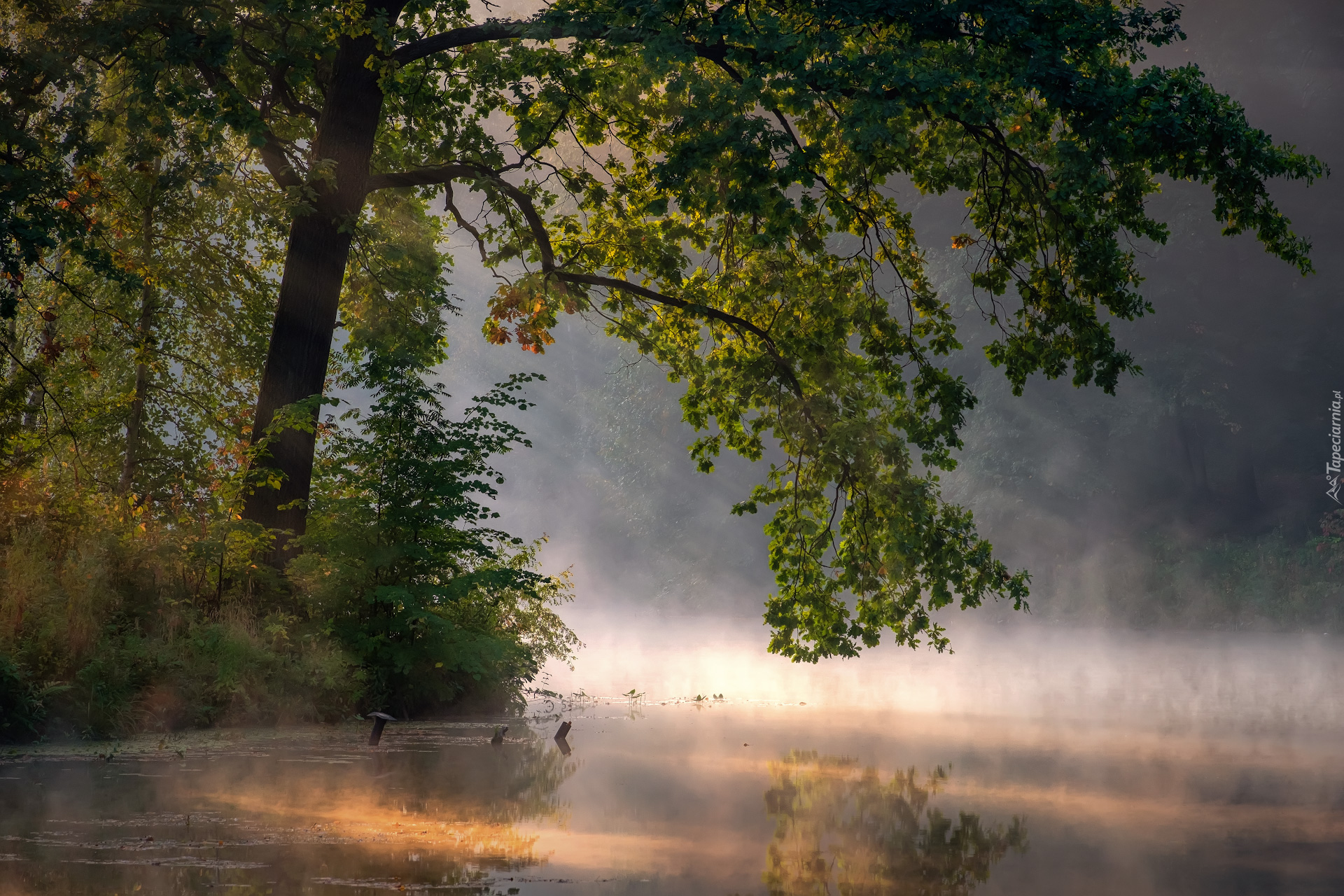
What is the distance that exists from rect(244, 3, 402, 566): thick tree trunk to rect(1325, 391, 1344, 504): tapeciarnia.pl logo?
5433 centimetres

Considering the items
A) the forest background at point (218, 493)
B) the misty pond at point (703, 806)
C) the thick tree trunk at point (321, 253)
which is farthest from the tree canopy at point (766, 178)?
the misty pond at point (703, 806)

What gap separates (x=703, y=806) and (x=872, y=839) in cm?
169

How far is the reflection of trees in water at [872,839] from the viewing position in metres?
7.02

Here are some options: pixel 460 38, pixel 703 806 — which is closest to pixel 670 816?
pixel 703 806

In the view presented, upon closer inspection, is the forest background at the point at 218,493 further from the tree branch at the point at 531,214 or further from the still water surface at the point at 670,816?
the tree branch at the point at 531,214

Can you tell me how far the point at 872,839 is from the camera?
8.24 m

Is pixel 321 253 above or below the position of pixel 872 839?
above

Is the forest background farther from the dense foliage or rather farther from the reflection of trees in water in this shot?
the reflection of trees in water

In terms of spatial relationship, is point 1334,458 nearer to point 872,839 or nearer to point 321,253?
point 321,253

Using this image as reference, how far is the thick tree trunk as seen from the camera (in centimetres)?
1580

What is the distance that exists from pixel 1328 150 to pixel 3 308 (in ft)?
232

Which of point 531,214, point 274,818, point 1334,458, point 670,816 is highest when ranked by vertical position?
point 1334,458

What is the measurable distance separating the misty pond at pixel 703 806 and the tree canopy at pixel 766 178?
2280 mm

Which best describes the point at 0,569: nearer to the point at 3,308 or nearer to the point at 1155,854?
the point at 3,308
